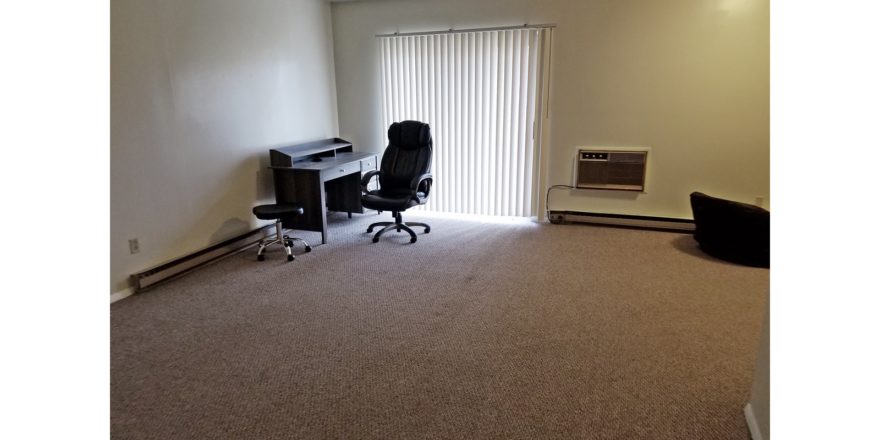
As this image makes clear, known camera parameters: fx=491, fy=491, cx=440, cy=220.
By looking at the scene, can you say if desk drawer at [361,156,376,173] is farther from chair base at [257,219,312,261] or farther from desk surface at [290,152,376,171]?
chair base at [257,219,312,261]

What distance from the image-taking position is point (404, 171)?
16.2ft

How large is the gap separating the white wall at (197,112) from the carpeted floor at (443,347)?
0.44 meters

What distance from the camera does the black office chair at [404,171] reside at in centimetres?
474

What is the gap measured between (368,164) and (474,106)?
134cm

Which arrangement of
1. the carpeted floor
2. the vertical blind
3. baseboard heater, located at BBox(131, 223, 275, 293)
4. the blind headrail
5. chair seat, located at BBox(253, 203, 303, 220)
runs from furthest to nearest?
1. the vertical blind
2. the blind headrail
3. chair seat, located at BBox(253, 203, 303, 220)
4. baseboard heater, located at BBox(131, 223, 275, 293)
5. the carpeted floor

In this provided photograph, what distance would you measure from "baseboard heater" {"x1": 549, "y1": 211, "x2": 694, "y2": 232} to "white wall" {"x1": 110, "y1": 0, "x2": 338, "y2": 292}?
9.89 feet

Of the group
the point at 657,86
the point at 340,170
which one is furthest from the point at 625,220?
the point at 340,170

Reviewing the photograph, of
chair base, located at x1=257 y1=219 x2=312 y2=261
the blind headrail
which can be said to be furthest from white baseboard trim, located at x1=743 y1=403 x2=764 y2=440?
the blind headrail

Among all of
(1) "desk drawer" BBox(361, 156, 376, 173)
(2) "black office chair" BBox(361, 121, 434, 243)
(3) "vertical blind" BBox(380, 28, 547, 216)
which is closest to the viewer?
(2) "black office chair" BBox(361, 121, 434, 243)

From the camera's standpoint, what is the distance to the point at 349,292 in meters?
3.56

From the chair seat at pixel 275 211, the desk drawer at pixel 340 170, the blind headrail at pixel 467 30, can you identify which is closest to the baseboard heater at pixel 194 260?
→ the chair seat at pixel 275 211

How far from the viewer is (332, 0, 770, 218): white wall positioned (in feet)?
15.0

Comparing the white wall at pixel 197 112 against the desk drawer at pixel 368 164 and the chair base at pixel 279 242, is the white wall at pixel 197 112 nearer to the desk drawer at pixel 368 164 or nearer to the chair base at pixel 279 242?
the chair base at pixel 279 242
